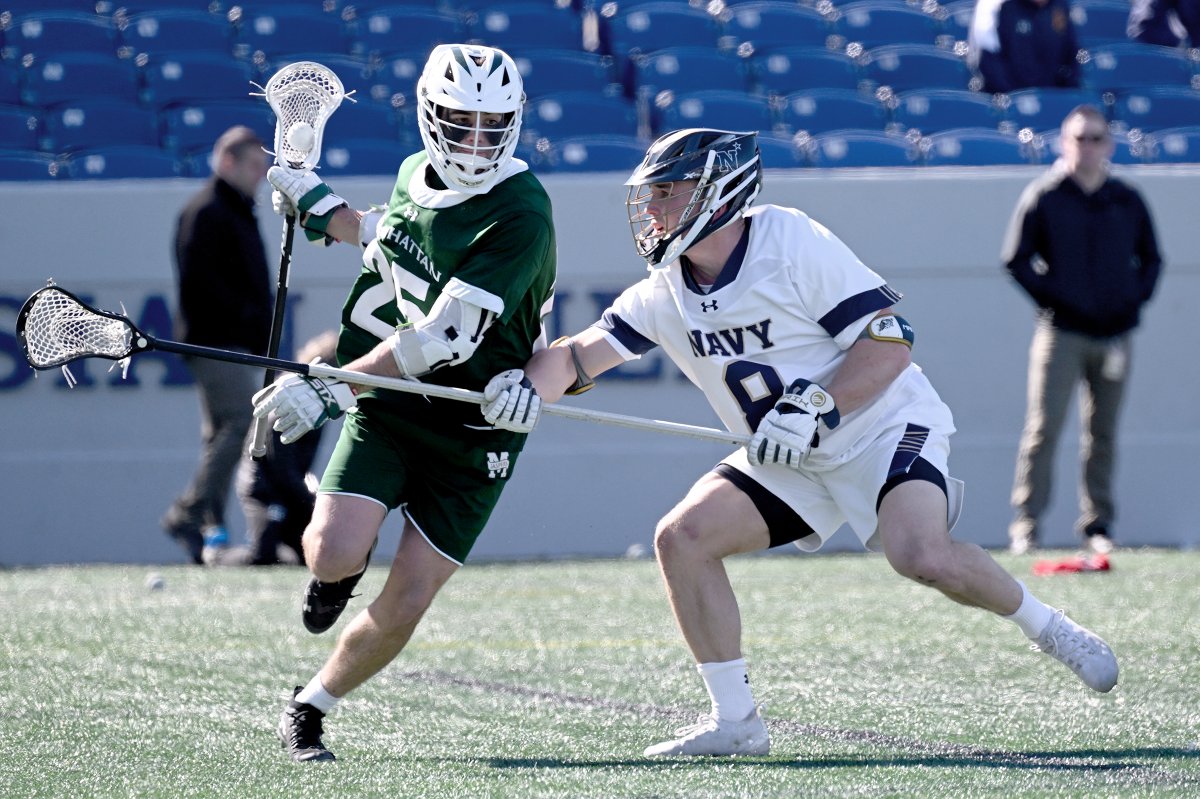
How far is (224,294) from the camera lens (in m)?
8.55

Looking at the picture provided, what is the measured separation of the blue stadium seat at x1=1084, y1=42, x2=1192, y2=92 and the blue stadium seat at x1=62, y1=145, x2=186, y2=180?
20.4 ft

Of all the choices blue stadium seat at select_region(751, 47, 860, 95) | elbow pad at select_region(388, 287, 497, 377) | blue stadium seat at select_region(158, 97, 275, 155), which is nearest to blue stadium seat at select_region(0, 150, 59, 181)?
blue stadium seat at select_region(158, 97, 275, 155)

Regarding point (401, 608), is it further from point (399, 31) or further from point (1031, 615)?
point (399, 31)

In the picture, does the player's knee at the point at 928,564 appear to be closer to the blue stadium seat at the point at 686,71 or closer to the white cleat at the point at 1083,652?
the white cleat at the point at 1083,652

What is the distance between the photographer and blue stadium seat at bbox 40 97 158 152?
10.6m

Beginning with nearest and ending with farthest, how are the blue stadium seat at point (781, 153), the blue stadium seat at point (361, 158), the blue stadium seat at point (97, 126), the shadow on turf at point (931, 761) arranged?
1. the shadow on turf at point (931, 761)
2. the blue stadium seat at point (361, 158)
3. the blue stadium seat at point (781, 153)
4. the blue stadium seat at point (97, 126)

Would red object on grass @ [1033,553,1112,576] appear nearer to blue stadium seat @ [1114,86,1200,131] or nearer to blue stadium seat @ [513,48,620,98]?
blue stadium seat @ [1114,86,1200,131]

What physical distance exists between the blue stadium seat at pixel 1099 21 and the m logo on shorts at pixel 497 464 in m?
9.36

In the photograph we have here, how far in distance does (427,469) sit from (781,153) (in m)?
6.39

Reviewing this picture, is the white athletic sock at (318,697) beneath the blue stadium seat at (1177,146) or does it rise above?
beneath

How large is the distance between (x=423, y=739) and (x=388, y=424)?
81cm

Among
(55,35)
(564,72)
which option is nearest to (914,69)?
(564,72)

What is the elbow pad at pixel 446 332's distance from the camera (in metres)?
4.13

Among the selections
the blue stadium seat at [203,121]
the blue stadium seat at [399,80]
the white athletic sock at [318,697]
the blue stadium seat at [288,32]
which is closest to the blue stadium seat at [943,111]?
the blue stadium seat at [399,80]
